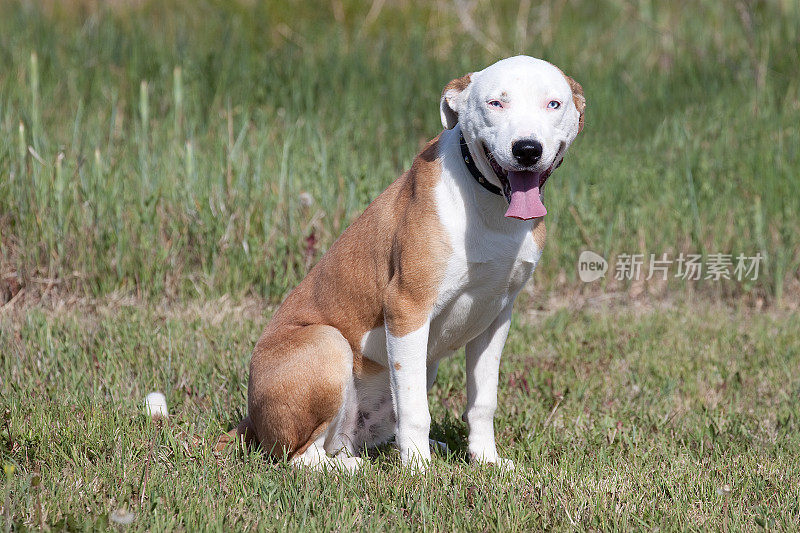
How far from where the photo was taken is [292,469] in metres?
3.32

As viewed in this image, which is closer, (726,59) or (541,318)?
(541,318)

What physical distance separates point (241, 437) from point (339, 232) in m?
2.18

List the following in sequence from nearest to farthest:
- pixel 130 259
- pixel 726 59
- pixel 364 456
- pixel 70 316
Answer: pixel 364 456, pixel 70 316, pixel 130 259, pixel 726 59

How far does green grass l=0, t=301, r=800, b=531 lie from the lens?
2.97 metres

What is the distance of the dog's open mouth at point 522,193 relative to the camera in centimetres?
298

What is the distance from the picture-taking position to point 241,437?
3.57 metres

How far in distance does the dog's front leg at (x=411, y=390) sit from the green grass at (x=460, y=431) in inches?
4.1

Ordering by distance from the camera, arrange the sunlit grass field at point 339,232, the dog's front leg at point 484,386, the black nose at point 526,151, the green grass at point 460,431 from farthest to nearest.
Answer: the dog's front leg at point 484,386, the sunlit grass field at point 339,232, the green grass at point 460,431, the black nose at point 526,151

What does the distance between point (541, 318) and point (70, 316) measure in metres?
2.75

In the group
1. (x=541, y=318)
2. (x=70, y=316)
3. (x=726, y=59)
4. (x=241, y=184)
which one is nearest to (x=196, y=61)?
(x=241, y=184)

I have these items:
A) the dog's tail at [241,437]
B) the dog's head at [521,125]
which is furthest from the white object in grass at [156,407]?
the dog's head at [521,125]

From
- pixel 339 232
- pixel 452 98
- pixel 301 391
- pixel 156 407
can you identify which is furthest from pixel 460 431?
pixel 339 232

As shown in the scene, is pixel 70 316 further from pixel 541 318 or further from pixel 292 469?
pixel 541 318

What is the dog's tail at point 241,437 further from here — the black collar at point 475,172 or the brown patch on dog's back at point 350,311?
the black collar at point 475,172
